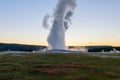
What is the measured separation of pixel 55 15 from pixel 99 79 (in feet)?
344

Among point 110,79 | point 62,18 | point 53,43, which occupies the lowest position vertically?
point 110,79

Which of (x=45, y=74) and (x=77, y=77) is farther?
(x=45, y=74)

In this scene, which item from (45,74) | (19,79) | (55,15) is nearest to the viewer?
(19,79)

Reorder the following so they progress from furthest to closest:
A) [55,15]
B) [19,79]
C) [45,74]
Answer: [55,15] → [45,74] → [19,79]

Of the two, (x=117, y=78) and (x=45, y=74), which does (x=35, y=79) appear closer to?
(x=45, y=74)

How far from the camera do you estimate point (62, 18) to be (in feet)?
469

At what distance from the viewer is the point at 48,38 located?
145 metres

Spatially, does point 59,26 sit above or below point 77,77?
above

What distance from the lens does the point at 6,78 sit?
40.3m

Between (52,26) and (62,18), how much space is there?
538 cm

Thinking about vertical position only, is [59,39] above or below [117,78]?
above

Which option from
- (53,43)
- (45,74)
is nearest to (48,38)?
(53,43)

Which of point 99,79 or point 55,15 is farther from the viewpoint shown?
point 55,15

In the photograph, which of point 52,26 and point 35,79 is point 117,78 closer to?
point 35,79
